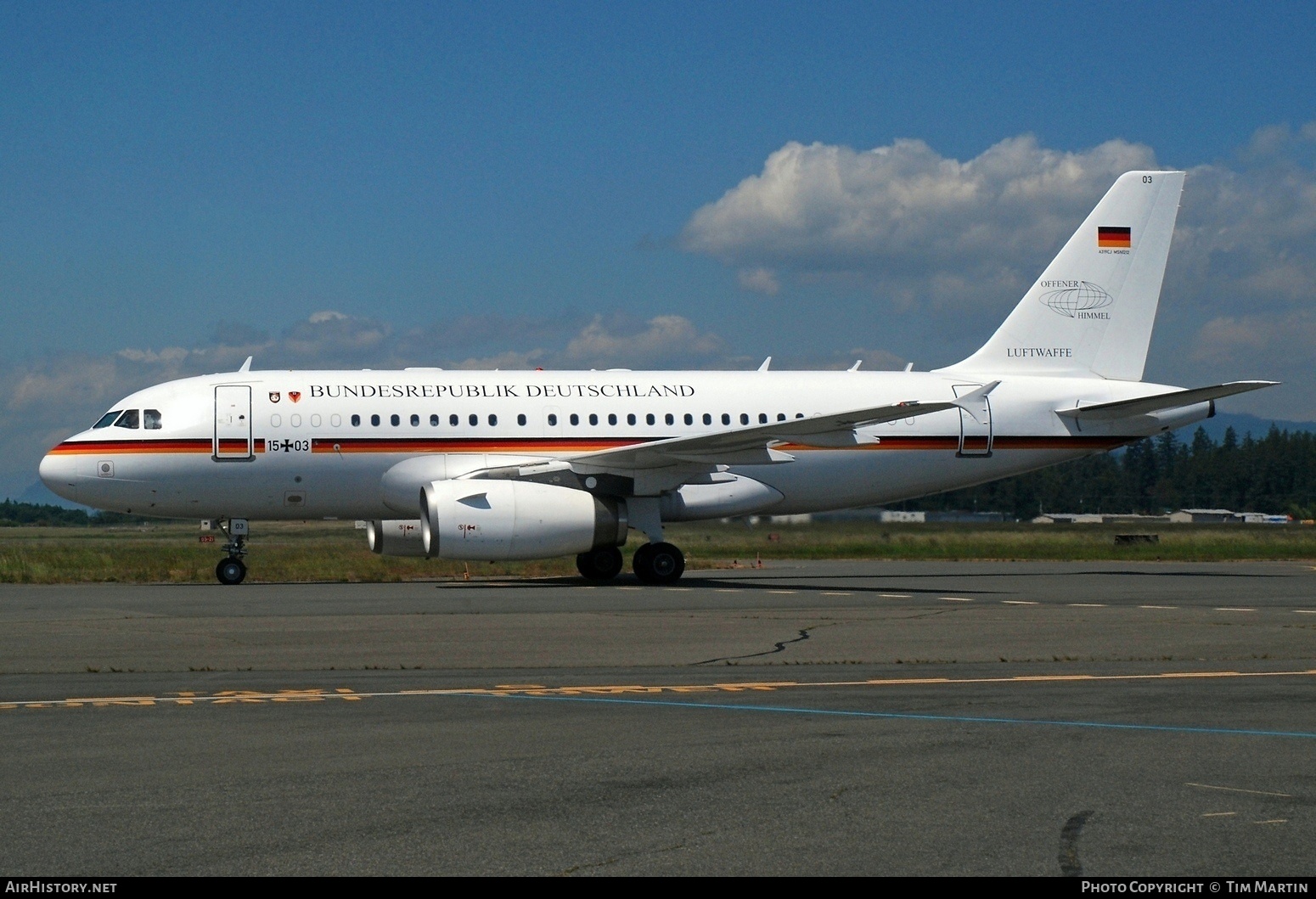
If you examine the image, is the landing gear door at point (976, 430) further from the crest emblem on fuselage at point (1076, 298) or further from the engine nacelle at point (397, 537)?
the engine nacelle at point (397, 537)

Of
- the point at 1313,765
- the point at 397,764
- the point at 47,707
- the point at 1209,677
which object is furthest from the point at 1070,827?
the point at 47,707

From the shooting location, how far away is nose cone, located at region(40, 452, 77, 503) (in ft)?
79.1

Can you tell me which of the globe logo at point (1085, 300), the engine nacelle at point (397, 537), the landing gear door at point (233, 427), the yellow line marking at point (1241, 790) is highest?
the globe logo at point (1085, 300)

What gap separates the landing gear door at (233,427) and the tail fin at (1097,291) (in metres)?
13.6

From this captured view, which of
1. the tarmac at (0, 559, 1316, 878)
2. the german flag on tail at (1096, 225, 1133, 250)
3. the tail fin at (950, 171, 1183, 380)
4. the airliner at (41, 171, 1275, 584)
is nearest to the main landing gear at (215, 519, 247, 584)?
the airliner at (41, 171, 1275, 584)

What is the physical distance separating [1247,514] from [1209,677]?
92790mm

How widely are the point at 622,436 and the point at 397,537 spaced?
14.6ft

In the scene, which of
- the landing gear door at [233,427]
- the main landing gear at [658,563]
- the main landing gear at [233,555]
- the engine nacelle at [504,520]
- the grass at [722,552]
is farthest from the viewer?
the grass at [722,552]

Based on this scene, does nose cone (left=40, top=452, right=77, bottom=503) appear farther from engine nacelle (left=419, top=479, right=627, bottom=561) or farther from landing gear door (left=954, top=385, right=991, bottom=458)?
landing gear door (left=954, top=385, right=991, bottom=458)

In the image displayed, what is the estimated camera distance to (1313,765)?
704 centimetres

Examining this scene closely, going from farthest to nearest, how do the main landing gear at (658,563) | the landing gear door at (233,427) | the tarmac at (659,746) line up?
the landing gear door at (233,427), the main landing gear at (658,563), the tarmac at (659,746)

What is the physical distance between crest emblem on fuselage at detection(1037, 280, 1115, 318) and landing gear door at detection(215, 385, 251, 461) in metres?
15.5

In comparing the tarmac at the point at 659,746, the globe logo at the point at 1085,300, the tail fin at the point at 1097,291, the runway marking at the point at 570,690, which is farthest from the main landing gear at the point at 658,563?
the runway marking at the point at 570,690

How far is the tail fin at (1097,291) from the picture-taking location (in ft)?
92.1
